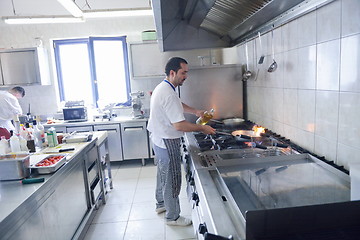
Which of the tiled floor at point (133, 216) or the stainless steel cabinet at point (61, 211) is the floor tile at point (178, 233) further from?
the stainless steel cabinet at point (61, 211)

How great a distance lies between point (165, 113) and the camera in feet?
6.65

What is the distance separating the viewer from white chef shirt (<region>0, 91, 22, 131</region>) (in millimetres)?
3631

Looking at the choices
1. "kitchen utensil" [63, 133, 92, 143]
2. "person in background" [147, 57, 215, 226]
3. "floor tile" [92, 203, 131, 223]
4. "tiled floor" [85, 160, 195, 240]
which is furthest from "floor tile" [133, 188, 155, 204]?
"kitchen utensil" [63, 133, 92, 143]

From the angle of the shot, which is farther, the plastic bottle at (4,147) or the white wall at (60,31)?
the white wall at (60,31)

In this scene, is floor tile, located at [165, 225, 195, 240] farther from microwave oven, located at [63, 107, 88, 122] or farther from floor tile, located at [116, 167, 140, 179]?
microwave oven, located at [63, 107, 88, 122]

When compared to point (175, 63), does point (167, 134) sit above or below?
below

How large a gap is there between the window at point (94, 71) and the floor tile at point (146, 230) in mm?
2465

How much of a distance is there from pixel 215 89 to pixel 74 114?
7.63 ft

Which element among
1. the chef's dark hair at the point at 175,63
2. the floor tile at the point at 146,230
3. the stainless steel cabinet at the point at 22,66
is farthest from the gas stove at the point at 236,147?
the stainless steel cabinet at the point at 22,66

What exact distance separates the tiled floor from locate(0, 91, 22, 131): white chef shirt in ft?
5.93

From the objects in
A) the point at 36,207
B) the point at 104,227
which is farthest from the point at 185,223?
the point at 36,207

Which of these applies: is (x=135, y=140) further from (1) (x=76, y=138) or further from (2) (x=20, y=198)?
(2) (x=20, y=198)

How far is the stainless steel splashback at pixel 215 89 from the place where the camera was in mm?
2953

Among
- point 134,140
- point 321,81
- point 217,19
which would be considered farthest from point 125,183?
point 321,81
